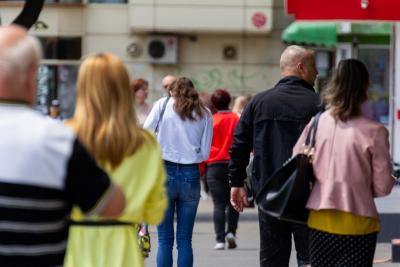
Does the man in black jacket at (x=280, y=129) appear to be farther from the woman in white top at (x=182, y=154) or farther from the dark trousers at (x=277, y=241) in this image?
the woman in white top at (x=182, y=154)

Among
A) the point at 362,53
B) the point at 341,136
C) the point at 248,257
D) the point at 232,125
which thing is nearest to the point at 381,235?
the point at 248,257

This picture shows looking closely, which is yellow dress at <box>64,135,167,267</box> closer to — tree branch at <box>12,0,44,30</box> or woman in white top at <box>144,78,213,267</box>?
A: woman in white top at <box>144,78,213,267</box>

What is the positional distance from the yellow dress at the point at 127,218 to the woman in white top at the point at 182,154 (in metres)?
2.75

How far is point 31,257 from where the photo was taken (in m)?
2.06

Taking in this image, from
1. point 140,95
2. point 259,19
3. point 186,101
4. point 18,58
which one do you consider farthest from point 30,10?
point 259,19

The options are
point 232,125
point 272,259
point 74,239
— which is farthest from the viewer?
point 232,125

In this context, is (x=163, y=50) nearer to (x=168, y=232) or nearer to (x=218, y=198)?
(x=218, y=198)

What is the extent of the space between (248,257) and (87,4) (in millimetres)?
11552

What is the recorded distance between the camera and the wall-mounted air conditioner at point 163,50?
55.1 feet

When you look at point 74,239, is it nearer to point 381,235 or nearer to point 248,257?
point 248,257

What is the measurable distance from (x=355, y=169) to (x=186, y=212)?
7.07 feet

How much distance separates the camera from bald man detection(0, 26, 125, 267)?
76.7 inches

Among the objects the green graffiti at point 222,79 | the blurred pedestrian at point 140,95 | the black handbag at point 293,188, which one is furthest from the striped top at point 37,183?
the green graffiti at point 222,79

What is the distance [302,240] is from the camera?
4461 millimetres
